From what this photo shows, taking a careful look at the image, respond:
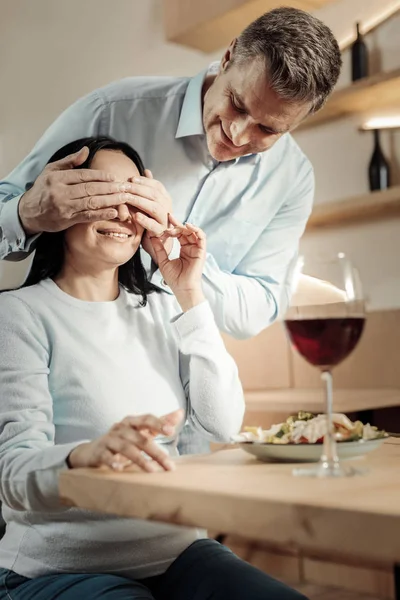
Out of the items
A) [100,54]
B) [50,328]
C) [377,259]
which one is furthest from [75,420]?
[100,54]

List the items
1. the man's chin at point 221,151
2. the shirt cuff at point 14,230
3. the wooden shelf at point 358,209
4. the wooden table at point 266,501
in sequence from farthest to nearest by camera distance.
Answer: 1. the wooden shelf at point 358,209
2. the man's chin at point 221,151
3. the shirt cuff at point 14,230
4. the wooden table at point 266,501

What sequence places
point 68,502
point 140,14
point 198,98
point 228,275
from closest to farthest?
point 68,502
point 198,98
point 228,275
point 140,14

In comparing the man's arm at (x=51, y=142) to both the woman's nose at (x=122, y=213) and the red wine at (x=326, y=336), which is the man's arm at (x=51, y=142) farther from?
the red wine at (x=326, y=336)

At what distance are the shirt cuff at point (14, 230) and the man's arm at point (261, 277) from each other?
52 cm

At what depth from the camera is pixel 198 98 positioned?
1.92 metres

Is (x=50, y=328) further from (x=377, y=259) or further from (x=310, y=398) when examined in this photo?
(x=377, y=259)

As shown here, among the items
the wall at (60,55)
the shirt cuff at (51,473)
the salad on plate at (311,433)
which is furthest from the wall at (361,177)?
the shirt cuff at (51,473)

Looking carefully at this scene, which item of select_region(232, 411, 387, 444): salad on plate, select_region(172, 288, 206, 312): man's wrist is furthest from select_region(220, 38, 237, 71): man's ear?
select_region(232, 411, 387, 444): salad on plate

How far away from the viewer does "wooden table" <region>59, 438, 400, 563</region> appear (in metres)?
0.60

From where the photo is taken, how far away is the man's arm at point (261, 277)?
2.04 meters

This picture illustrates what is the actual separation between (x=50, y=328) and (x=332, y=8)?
236 cm

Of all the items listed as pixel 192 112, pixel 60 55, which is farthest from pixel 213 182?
pixel 60 55

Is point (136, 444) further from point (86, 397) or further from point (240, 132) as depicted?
point (240, 132)

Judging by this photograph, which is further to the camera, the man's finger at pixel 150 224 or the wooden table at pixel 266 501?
the man's finger at pixel 150 224
